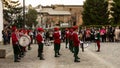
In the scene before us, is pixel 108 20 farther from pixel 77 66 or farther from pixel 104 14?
pixel 77 66

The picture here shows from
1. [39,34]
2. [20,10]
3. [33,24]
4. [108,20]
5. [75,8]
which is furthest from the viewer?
[75,8]

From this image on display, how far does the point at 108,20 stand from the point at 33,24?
38.5 m

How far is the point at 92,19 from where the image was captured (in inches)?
3447

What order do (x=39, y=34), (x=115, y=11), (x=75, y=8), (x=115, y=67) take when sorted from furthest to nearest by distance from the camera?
1. (x=75, y=8)
2. (x=115, y=11)
3. (x=39, y=34)
4. (x=115, y=67)

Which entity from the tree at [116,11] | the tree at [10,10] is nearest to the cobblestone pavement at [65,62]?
the tree at [116,11]

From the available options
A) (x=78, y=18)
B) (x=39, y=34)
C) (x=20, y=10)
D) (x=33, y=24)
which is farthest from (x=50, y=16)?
(x=39, y=34)

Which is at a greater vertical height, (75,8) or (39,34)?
(39,34)

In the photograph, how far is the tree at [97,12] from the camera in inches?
3398

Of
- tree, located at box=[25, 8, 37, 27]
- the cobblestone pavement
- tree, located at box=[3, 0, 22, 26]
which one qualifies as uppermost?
the cobblestone pavement

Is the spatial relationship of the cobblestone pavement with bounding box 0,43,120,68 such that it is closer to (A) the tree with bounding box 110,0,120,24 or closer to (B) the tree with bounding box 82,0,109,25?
(A) the tree with bounding box 110,0,120,24

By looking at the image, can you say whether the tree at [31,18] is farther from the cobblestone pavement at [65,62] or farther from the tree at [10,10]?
the cobblestone pavement at [65,62]

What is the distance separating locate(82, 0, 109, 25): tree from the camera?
283 ft

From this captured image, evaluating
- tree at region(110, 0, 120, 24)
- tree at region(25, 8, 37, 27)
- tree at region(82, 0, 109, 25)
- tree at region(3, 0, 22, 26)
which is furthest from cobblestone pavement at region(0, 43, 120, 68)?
tree at region(25, 8, 37, 27)

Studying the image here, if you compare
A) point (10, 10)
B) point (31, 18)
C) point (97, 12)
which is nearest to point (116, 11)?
point (97, 12)
